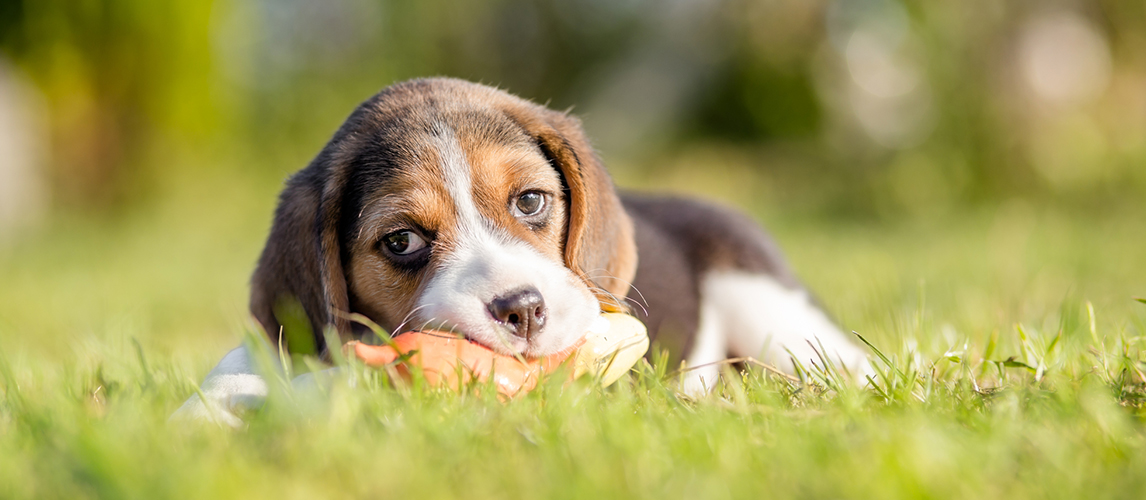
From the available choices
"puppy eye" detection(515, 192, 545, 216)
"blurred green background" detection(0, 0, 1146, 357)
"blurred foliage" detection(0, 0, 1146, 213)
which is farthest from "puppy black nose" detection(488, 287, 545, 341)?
"blurred foliage" detection(0, 0, 1146, 213)

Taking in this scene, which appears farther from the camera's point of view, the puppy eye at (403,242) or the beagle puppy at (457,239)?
the puppy eye at (403,242)

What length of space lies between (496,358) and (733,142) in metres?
12.5

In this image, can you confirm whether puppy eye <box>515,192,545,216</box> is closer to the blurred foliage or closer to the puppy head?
the puppy head

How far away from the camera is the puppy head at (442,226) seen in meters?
2.75

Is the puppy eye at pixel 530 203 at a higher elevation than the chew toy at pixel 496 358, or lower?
higher

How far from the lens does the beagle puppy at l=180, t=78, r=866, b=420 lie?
8.70 feet

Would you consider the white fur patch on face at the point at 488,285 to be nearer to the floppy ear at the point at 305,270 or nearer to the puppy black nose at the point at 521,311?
the puppy black nose at the point at 521,311

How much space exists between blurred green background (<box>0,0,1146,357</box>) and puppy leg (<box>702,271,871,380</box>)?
304 mm

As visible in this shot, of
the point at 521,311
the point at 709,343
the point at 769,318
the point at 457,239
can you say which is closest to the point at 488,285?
the point at 521,311

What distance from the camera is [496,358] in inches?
100

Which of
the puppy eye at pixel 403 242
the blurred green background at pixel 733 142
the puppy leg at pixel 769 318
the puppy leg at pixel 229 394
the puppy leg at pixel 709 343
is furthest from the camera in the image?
the blurred green background at pixel 733 142

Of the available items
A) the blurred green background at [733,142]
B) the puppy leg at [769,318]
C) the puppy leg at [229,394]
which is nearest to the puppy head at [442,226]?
the puppy leg at [229,394]

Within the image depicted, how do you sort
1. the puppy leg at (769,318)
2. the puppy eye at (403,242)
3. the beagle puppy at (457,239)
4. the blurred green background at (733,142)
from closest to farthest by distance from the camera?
the beagle puppy at (457,239) < the puppy eye at (403,242) < the puppy leg at (769,318) < the blurred green background at (733,142)

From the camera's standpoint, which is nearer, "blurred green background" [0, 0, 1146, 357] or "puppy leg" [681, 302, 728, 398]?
"puppy leg" [681, 302, 728, 398]
